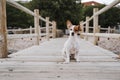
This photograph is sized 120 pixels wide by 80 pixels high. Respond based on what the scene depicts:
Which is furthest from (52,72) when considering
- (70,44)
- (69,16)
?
(69,16)

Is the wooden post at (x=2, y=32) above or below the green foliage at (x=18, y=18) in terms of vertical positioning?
below

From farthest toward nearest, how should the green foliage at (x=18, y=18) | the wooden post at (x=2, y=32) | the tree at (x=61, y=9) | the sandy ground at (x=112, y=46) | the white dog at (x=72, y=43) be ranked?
the green foliage at (x=18, y=18)
the tree at (x=61, y=9)
the sandy ground at (x=112, y=46)
the wooden post at (x=2, y=32)
the white dog at (x=72, y=43)

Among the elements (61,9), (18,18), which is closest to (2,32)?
(61,9)

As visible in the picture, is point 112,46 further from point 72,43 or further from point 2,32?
point 2,32

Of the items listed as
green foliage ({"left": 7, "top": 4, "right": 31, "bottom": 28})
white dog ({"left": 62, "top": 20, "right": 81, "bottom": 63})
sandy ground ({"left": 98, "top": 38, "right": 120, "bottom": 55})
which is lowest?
sandy ground ({"left": 98, "top": 38, "right": 120, "bottom": 55})

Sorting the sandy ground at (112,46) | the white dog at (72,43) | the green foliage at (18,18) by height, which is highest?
the green foliage at (18,18)

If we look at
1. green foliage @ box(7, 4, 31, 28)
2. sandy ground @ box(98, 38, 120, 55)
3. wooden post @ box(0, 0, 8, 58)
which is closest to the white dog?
wooden post @ box(0, 0, 8, 58)

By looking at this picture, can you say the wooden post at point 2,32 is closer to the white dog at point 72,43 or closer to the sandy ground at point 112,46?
the white dog at point 72,43

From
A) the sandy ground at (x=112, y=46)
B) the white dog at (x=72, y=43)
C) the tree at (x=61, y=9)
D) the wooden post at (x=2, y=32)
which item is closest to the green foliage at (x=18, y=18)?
the tree at (x=61, y=9)

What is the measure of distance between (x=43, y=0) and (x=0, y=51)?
32.7 m

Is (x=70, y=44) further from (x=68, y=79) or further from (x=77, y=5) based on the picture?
(x=77, y=5)

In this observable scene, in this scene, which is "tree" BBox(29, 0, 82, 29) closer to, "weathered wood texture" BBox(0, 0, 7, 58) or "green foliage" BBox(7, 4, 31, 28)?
"green foliage" BBox(7, 4, 31, 28)

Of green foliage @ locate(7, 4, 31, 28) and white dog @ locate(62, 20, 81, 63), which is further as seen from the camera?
green foliage @ locate(7, 4, 31, 28)

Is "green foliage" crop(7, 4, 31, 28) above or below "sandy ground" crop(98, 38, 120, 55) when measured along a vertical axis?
above
